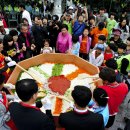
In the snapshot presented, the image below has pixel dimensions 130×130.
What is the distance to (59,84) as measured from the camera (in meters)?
5.25

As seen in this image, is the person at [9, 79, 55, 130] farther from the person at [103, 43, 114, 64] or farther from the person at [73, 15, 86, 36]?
the person at [73, 15, 86, 36]

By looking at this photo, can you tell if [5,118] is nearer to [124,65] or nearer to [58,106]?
[58,106]

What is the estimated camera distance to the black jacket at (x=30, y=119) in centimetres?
289

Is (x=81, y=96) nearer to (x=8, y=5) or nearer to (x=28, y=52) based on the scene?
(x=28, y=52)

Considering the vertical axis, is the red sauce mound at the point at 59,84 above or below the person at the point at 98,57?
below

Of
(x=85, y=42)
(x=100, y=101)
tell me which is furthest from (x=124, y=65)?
(x=85, y=42)

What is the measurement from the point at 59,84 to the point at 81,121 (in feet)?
7.54

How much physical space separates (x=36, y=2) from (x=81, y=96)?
388 inches

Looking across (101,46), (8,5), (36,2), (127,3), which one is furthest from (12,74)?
(127,3)

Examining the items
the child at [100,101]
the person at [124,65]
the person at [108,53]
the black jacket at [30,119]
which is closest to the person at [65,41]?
the person at [108,53]

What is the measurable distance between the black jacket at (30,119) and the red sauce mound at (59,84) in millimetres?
1990

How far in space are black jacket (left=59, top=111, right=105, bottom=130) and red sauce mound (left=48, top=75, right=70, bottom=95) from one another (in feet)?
6.26

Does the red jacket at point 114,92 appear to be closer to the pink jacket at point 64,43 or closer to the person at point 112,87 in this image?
the person at point 112,87

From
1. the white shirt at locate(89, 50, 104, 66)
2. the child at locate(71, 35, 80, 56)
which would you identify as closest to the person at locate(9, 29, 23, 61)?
the child at locate(71, 35, 80, 56)
